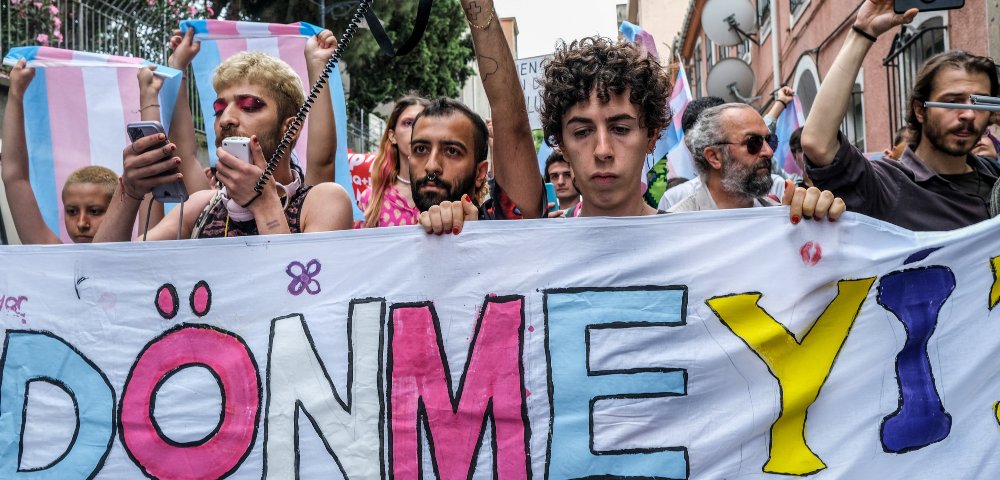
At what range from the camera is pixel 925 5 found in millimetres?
2375

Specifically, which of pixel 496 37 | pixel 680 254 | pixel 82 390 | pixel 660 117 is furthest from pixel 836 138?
pixel 82 390

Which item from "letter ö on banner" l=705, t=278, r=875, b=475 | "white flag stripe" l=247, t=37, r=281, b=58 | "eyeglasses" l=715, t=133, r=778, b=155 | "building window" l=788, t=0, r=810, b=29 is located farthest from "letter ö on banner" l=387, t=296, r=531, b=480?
"building window" l=788, t=0, r=810, b=29

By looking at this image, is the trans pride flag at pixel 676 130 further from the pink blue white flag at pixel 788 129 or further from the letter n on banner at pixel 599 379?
the letter n on banner at pixel 599 379

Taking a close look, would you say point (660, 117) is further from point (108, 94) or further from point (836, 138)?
point (108, 94)

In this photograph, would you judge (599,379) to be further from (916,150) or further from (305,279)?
(916,150)

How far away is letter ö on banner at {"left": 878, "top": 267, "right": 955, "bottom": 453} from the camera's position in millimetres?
2141

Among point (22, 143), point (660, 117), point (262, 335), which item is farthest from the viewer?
point (22, 143)

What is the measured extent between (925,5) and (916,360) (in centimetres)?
99

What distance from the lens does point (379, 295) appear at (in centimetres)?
227

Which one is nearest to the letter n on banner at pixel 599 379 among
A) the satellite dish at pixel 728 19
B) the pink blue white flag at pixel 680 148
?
the pink blue white flag at pixel 680 148

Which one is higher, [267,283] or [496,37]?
[496,37]

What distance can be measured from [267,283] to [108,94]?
2.10 metres

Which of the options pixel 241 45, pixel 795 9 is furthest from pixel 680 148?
pixel 795 9

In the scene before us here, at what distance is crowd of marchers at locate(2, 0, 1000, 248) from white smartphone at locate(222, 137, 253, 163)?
0.02 m
